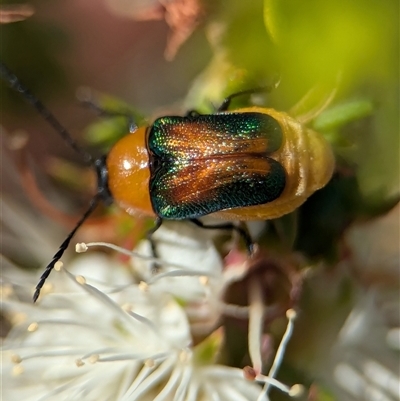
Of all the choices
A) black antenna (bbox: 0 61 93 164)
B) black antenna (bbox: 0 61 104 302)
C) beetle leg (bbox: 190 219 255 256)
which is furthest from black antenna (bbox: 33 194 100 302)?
beetle leg (bbox: 190 219 255 256)

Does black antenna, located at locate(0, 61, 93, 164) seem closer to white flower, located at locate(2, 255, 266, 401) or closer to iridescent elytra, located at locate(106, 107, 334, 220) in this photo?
iridescent elytra, located at locate(106, 107, 334, 220)

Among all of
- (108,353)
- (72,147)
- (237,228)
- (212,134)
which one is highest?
(212,134)

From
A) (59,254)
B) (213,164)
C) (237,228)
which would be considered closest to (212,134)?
(213,164)

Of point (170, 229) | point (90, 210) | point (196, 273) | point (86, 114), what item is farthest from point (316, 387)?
point (86, 114)

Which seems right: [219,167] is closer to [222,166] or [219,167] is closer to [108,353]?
[222,166]

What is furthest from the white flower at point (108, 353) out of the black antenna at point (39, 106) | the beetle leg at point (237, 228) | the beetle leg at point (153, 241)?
the black antenna at point (39, 106)

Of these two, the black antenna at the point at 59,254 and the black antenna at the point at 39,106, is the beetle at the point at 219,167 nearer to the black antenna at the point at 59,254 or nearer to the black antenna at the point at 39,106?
the black antenna at the point at 59,254

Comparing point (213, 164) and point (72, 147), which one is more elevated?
point (213, 164)
